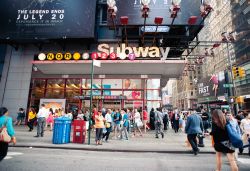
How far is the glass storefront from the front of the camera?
64.3ft

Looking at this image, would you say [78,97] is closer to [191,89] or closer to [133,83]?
[133,83]

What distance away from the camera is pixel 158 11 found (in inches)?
757

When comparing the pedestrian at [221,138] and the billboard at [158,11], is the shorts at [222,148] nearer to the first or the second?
the pedestrian at [221,138]

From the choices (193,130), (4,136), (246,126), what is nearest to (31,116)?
(4,136)

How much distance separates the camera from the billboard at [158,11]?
18703mm

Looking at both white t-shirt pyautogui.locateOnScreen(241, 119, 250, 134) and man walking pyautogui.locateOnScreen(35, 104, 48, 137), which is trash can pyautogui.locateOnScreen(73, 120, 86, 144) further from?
white t-shirt pyautogui.locateOnScreen(241, 119, 250, 134)

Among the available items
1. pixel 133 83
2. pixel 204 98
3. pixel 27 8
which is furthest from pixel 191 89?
pixel 27 8

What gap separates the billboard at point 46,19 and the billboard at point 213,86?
2067 centimetres

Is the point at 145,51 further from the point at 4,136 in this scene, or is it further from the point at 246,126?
the point at 4,136

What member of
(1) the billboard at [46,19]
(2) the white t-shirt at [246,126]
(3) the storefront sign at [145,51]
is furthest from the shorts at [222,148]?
(1) the billboard at [46,19]

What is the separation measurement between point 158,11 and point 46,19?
11.8 m

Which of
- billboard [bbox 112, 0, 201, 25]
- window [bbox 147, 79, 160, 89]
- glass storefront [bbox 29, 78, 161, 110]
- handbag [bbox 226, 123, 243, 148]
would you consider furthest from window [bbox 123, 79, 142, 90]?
handbag [bbox 226, 123, 243, 148]

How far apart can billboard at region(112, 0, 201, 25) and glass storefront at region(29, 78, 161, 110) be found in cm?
637

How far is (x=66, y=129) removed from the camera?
33.1 ft
